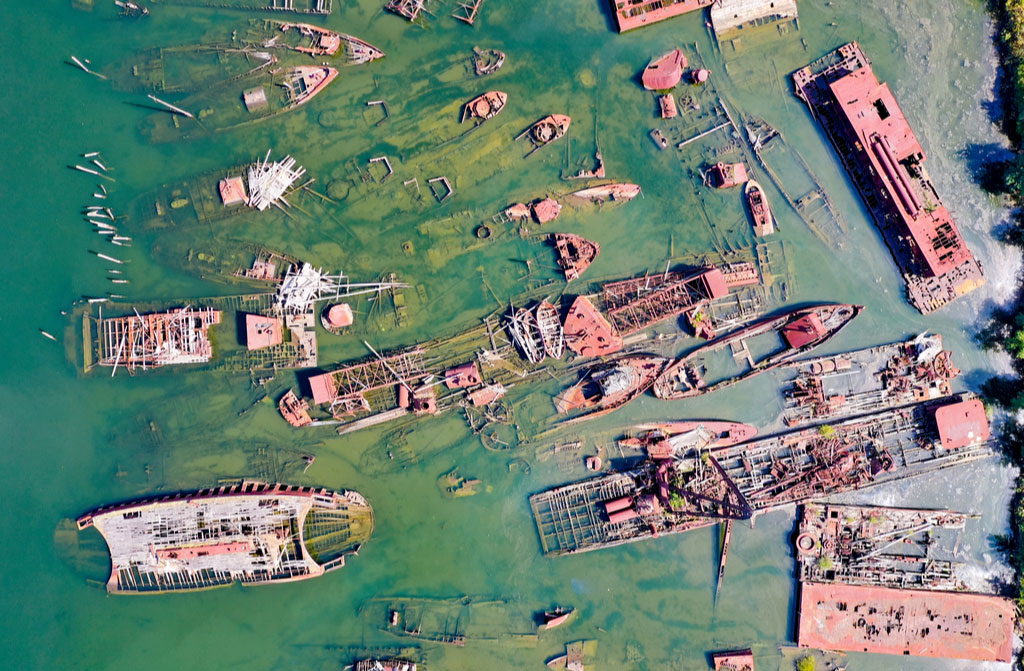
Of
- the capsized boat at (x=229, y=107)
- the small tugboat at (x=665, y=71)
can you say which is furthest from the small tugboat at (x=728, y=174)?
the capsized boat at (x=229, y=107)

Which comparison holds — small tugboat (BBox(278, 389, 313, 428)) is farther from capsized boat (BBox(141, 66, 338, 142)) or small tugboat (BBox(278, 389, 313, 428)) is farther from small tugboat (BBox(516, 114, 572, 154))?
small tugboat (BBox(516, 114, 572, 154))

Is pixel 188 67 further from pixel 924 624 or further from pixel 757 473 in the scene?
pixel 924 624

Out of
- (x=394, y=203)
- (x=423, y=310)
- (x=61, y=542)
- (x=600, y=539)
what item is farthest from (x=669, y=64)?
(x=61, y=542)

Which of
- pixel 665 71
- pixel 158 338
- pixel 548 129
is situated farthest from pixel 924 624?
pixel 158 338

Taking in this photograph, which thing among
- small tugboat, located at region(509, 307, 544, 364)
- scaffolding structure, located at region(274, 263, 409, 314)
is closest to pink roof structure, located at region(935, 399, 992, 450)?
small tugboat, located at region(509, 307, 544, 364)

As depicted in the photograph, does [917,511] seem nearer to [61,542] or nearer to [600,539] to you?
[600,539]

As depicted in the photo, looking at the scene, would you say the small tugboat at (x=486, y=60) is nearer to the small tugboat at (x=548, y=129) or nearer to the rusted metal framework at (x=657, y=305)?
the small tugboat at (x=548, y=129)
